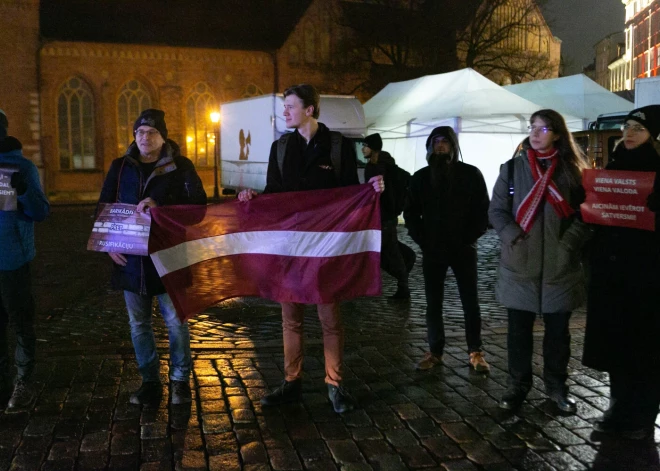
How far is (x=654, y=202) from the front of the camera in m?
4.13

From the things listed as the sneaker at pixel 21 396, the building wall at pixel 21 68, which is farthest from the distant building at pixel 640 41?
the sneaker at pixel 21 396

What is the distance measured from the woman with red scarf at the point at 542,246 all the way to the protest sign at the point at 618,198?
0.72 ft

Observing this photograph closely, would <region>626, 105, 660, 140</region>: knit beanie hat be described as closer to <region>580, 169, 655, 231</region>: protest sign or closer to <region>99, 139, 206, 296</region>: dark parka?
<region>580, 169, 655, 231</region>: protest sign

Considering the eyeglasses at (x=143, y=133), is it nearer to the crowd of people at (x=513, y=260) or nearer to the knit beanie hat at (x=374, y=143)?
the crowd of people at (x=513, y=260)

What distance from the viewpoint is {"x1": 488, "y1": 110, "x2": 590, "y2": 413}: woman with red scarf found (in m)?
4.70

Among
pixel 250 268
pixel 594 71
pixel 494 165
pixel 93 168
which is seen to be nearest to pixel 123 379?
pixel 250 268

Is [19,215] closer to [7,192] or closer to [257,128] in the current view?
[7,192]

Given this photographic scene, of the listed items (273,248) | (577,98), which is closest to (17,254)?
(273,248)

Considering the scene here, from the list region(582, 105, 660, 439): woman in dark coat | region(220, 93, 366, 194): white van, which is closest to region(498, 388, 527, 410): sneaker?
region(582, 105, 660, 439): woman in dark coat

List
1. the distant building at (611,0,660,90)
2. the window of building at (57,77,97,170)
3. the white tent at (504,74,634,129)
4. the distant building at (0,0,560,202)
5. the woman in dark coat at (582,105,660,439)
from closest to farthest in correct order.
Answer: the woman in dark coat at (582,105,660,439)
the white tent at (504,74,634,129)
the distant building at (0,0,560,202)
the window of building at (57,77,97,170)
the distant building at (611,0,660,90)

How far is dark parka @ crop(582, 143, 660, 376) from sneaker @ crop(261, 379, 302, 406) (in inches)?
78.4

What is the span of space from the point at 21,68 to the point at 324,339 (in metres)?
32.0

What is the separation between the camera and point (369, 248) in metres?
4.94

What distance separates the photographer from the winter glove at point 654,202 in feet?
13.5
